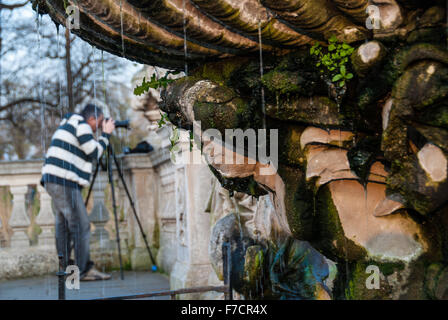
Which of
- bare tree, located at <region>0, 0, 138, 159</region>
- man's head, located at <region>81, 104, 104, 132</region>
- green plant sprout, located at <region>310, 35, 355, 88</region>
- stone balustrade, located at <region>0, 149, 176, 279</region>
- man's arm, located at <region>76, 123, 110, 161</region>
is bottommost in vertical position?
stone balustrade, located at <region>0, 149, 176, 279</region>

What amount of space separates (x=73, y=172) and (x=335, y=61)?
5218 millimetres

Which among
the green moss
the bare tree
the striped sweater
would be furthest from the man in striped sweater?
the bare tree

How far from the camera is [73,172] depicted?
6.97m

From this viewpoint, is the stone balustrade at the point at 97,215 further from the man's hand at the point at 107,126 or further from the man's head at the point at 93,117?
the man's head at the point at 93,117

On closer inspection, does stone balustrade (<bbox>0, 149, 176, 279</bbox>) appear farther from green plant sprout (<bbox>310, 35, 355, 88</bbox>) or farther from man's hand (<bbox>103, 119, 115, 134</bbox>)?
green plant sprout (<bbox>310, 35, 355, 88</bbox>)

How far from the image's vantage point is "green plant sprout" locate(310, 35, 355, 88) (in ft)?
7.44

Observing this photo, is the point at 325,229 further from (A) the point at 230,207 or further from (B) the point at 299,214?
(A) the point at 230,207

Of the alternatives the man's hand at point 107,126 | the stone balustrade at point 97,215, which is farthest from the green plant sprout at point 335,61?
the stone balustrade at point 97,215

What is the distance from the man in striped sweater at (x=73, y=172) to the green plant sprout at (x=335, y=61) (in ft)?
16.4

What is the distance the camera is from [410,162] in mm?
2115

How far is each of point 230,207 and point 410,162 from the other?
2893mm

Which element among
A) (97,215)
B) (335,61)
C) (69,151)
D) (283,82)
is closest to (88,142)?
(69,151)

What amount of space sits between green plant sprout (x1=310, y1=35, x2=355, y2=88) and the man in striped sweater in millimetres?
5001

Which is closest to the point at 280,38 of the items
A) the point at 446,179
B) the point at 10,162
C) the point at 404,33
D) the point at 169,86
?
the point at 404,33
